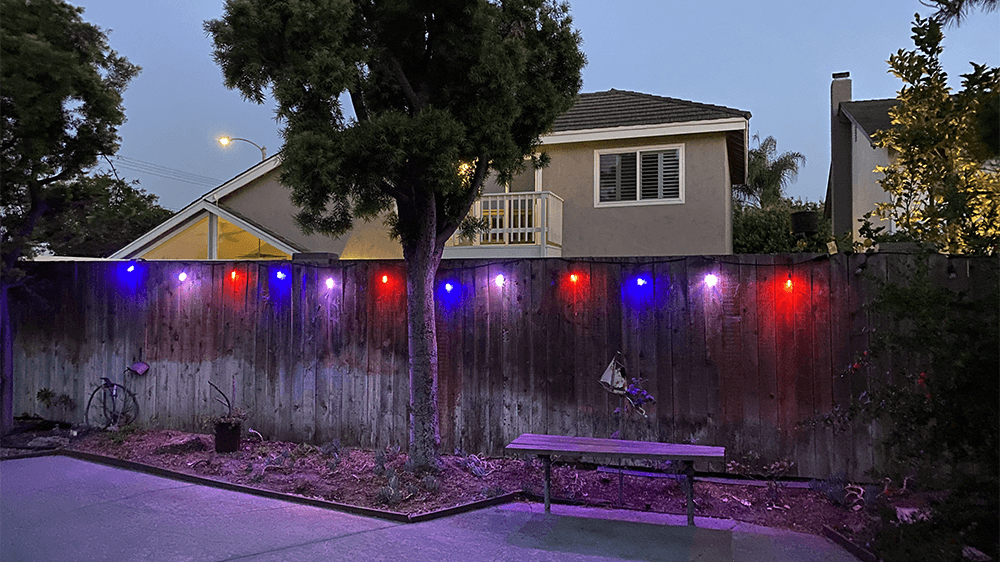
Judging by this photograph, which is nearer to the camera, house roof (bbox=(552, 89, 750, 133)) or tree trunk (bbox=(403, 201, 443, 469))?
tree trunk (bbox=(403, 201, 443, 469))

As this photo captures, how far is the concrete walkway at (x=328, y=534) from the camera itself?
13.7 feet

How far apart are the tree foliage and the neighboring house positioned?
Result: 12.6m

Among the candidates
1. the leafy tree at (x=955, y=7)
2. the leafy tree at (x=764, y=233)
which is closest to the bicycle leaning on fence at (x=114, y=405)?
the leafy tree at (x=955, y=7)

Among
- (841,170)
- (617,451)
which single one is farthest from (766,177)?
(617,451)

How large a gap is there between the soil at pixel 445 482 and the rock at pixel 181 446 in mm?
11

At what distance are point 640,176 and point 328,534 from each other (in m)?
9.90

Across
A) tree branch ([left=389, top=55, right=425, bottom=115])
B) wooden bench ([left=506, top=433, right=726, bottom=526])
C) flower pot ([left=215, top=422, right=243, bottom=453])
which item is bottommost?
flower pot ([left=215, top=422, right=243, bottom=453])

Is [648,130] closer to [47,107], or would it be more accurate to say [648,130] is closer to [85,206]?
[85,206]

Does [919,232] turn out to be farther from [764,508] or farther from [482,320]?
[482,320]

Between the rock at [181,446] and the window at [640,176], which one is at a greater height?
the window at [640,176]

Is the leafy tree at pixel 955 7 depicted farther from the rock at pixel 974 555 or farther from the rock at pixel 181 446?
the rock at pixel 181 446

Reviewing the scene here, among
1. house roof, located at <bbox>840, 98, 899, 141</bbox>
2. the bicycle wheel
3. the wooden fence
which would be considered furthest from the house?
the bicycle wheel

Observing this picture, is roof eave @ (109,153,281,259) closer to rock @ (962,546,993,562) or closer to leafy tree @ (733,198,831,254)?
rock @ (962,546,993,562)

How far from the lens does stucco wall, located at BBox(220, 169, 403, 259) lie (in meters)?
13.5
